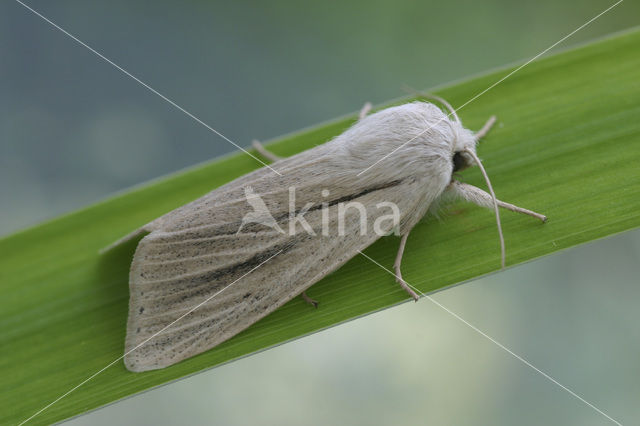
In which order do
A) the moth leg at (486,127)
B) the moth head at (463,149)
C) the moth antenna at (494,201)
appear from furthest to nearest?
the moth leg at (486,127) < the moth head at (463,149) < the moth antenna at (494,201)

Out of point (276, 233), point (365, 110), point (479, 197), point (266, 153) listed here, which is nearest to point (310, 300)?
point (276, 233)

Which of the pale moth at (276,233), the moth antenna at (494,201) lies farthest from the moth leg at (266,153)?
the moth antenna at (494,201)

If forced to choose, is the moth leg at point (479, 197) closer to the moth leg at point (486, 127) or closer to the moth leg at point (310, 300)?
the moth leg at point (486, 127)

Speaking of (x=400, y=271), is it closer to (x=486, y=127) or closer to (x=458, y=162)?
(x=458, y=162)

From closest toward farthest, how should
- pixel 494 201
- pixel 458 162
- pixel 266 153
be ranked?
pixel 494 201, pixel 458 162, pixel 266 153

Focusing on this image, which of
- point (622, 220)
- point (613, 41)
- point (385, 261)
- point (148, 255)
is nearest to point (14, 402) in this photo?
point (148, 255)

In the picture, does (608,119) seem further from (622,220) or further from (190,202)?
(190,202)
